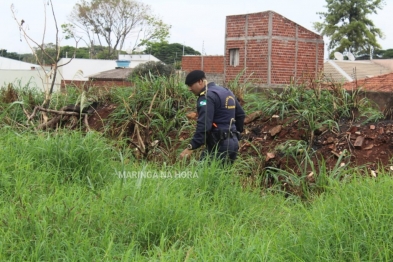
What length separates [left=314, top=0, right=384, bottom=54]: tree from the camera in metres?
42.7

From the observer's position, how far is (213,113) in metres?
5.57

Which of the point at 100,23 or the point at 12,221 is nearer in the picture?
the point at 12,221

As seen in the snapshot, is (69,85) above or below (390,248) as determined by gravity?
above

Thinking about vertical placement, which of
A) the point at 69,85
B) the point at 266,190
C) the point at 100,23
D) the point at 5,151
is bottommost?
the point at 266,190

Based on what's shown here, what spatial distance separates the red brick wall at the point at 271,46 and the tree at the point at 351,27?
1966 cm

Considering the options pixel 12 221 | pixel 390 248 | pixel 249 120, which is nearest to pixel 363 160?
pixel 249 120

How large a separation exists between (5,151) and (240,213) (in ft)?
9.01

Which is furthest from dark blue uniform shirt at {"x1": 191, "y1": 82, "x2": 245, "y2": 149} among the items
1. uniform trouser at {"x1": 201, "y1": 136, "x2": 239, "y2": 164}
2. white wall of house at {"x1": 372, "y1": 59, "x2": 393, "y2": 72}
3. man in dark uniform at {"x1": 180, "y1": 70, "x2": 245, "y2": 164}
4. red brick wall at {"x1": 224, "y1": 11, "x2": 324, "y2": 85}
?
white wall of house at {"x1": 372, "y1": 59, "x2": 393, "y2": 72}

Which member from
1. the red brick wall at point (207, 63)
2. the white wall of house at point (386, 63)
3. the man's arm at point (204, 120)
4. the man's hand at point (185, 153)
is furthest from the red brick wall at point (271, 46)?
the man's arm at point (204, 120)

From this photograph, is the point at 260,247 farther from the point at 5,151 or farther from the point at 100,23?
the point at 100,23

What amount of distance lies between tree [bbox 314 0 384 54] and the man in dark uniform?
38.9 m

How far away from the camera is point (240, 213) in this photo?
4.64m

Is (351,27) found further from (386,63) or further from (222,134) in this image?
(222,134)

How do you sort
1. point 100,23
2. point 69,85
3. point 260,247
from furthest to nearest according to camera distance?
point 100,23 < point 69,85 < point 260,247
